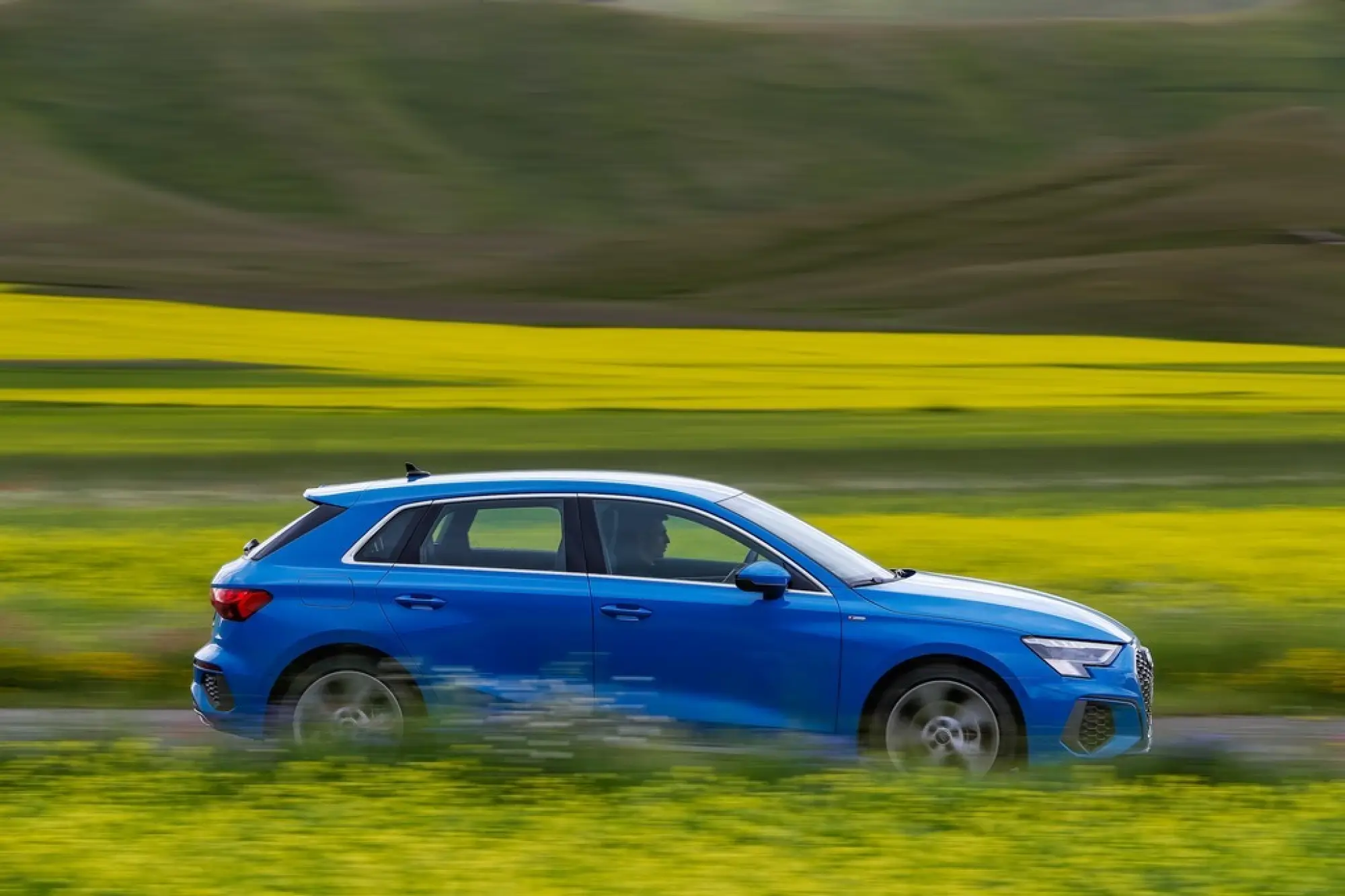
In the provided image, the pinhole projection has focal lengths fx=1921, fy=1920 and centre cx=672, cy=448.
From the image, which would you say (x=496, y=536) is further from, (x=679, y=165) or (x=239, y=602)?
(x=679, y=165)

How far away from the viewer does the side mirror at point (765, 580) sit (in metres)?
7.89

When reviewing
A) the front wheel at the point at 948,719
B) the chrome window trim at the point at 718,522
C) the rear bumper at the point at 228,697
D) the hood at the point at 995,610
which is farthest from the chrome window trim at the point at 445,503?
the front wheel at the point at 948,719

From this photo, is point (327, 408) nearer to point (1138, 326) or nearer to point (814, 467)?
point (814, 467)

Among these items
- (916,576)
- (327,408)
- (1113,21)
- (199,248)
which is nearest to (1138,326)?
(327,408)

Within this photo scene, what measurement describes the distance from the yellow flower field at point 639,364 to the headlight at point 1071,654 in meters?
24.3

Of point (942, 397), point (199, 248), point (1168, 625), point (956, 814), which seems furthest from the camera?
point (199, 248)

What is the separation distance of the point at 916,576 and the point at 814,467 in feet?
51.7

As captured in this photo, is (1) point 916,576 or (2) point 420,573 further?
(1) point 916,576

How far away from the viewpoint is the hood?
26.1 feet

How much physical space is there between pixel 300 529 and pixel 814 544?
7.44 ft

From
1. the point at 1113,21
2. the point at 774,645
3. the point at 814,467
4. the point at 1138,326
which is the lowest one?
the point at 774,645

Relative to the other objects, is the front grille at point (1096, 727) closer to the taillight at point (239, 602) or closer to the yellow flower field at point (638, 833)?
the yellow flower field at point (638, 833)

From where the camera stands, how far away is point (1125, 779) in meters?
7.38

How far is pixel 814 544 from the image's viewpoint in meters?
8.58
